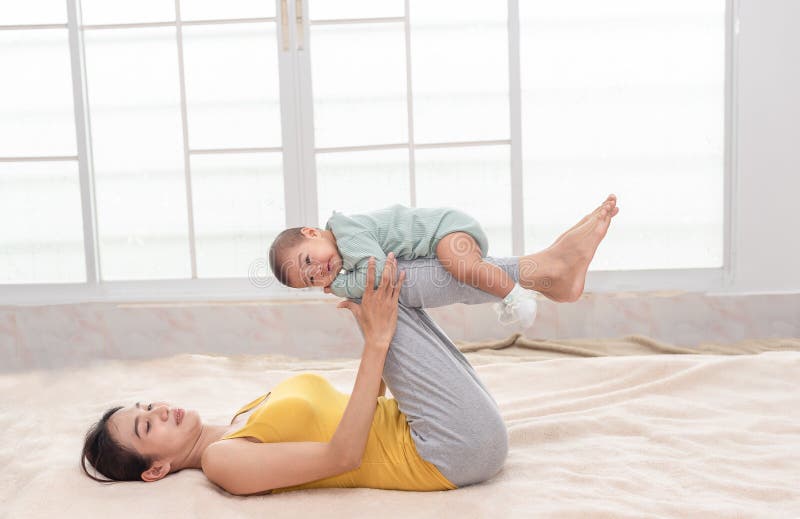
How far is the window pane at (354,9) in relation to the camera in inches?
117

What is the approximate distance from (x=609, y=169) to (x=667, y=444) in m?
1.53

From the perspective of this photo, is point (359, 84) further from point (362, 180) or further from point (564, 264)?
point (564, 264)

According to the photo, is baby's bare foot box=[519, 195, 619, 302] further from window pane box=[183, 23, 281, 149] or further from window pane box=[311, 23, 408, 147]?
window pane box=[183, 23, 281, 149]

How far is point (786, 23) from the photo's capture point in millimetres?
2816

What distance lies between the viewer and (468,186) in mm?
3047

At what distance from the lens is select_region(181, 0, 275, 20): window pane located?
9.82ft

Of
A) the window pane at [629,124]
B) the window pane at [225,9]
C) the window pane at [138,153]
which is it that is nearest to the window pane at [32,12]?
the window pane at [138,153]

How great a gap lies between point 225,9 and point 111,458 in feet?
6.77

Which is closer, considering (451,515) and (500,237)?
(451,515)

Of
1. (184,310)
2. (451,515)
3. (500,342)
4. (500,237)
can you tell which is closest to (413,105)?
(500,237)

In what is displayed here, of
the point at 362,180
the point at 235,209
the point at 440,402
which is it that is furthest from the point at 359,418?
the point at 235,209

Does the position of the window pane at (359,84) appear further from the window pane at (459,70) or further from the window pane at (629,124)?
the window pane at (629,124)

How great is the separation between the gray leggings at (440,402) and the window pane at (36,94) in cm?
220

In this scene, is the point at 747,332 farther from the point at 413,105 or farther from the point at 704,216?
the point at 413,105
